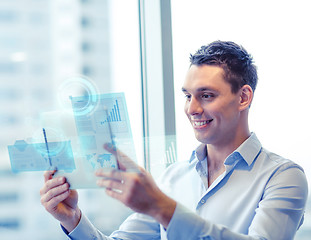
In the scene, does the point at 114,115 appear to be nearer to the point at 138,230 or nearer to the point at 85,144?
the point at 85,144

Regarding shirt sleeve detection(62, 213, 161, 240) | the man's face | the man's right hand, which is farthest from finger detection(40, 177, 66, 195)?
the man's face

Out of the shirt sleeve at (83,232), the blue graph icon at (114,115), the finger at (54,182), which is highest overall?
the blue graph icon at (114,115)

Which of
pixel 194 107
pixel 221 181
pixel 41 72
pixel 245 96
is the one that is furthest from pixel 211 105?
pixel 41 72

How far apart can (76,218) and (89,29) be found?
98 cm

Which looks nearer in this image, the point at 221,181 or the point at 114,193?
the point at 114,193

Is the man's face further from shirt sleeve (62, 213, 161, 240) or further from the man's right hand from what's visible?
the man's right hand

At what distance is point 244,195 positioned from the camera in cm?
137

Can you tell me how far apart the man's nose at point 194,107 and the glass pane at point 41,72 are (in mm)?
430

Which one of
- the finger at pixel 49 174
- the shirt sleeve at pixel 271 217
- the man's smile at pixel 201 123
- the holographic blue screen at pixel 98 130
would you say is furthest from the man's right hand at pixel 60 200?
the man's smile at pixel 201 123

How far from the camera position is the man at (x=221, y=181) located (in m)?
1.21

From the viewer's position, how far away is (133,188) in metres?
0.95

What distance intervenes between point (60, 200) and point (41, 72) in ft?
2.25

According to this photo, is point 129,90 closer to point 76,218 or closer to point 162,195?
point 76,218

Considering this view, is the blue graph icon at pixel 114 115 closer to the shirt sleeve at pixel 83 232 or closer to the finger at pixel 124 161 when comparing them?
the finger at pixel 124 161
